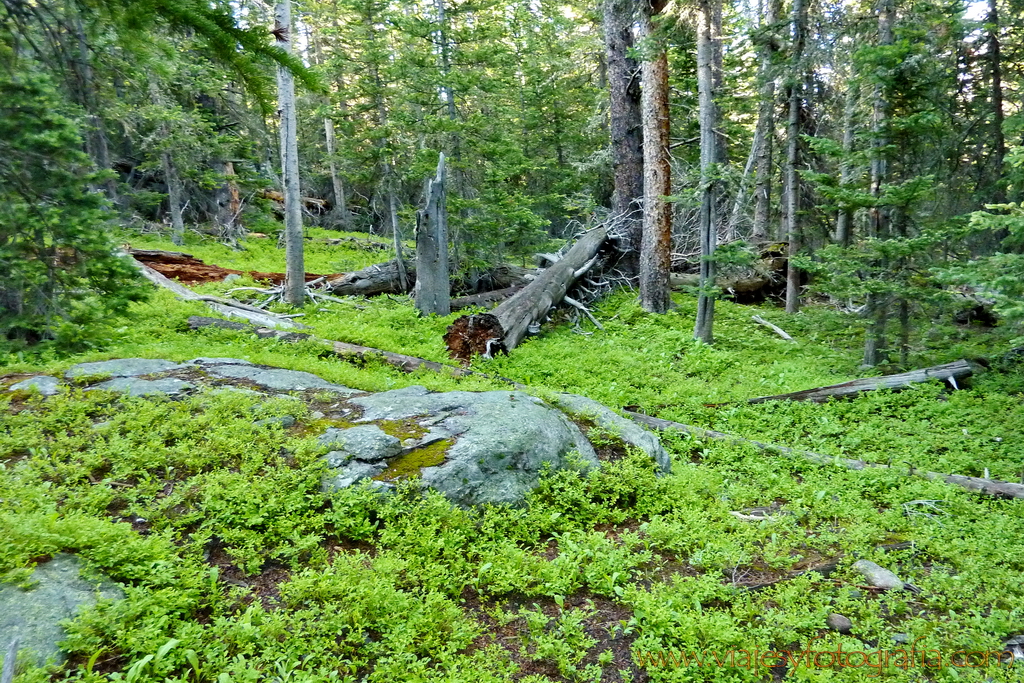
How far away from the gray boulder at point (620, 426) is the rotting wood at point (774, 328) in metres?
7.25

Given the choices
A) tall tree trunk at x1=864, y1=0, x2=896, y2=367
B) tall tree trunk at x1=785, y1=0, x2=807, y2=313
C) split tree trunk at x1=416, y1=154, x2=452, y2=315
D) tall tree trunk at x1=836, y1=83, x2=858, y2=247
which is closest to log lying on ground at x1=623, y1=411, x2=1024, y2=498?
tall tree trunk at x1=864, y1=0, x2=896, y2=367

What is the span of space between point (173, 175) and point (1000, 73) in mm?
25756

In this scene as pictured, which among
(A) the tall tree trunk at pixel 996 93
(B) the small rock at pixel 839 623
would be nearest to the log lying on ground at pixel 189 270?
(B) the small rock at pixel 839 623

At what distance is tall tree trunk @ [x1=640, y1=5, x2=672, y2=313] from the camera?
463 inches

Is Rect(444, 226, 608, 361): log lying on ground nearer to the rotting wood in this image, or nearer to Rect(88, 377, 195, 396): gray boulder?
the rotting wood

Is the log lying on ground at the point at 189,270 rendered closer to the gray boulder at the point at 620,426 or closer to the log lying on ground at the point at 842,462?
the gray boulder at the point at 620,426

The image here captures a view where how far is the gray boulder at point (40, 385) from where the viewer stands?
5484mm

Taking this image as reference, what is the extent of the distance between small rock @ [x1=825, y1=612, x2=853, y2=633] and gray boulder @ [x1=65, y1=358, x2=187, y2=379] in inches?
280

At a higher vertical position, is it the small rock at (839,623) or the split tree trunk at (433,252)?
the split tree trunk at (433,252)

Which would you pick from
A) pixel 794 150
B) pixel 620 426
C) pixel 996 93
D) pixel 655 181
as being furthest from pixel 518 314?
pixel 996 93

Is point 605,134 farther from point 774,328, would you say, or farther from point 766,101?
point 774,328

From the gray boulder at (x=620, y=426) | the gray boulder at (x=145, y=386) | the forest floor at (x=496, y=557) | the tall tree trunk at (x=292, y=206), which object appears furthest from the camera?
the tall tree trunk at (x=292, y=206)

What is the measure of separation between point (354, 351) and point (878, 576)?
8.07 metres

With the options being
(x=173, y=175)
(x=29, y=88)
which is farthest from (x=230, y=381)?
(x=173, y=175)
